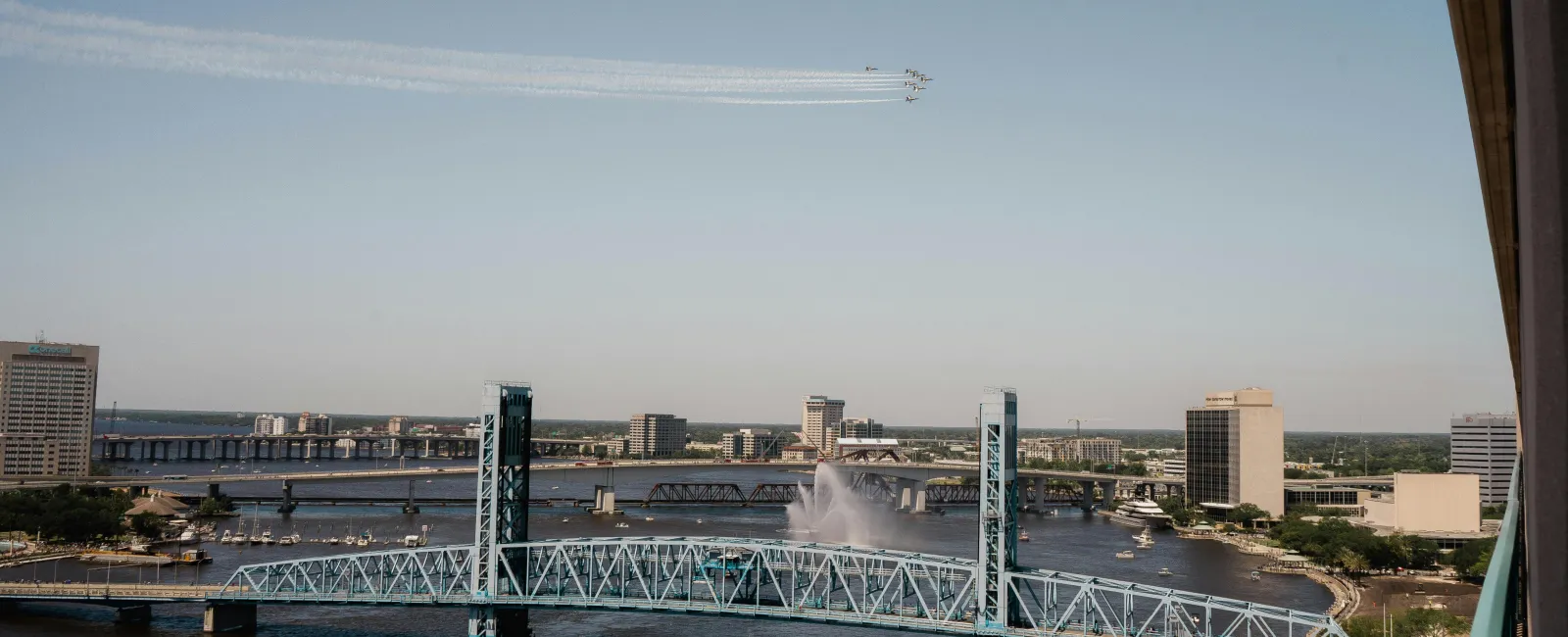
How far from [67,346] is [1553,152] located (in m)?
206

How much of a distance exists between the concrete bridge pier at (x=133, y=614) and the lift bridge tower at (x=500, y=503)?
2364cm

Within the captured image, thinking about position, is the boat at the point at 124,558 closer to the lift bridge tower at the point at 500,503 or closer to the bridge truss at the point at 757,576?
the bridge truss at the point at 757,576

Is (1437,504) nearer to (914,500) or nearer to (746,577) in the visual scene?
(914,500)

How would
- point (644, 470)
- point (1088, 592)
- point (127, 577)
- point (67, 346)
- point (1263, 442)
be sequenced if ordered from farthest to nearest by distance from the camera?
point (67, 346) < point (644, 470) < point (1263, 442) < point (127, 577) < point (1088, 592)

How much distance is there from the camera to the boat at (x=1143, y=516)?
138750 mm

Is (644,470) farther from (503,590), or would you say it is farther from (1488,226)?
(1488,226)

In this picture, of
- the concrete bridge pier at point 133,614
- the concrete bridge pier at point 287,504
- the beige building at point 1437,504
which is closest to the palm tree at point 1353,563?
the beige building at point 1437,504

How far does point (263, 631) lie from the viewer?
213ft

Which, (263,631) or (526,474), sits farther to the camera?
(263,631)

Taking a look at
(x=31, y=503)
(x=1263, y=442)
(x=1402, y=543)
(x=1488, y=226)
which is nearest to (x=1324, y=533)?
(x=1402, y=543)

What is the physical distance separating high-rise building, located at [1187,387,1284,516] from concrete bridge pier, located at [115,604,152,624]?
4470 inches

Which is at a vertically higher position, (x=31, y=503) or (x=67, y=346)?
(x=67, y=346)

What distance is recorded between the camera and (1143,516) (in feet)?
463

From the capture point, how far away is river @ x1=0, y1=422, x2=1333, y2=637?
66500 mm
